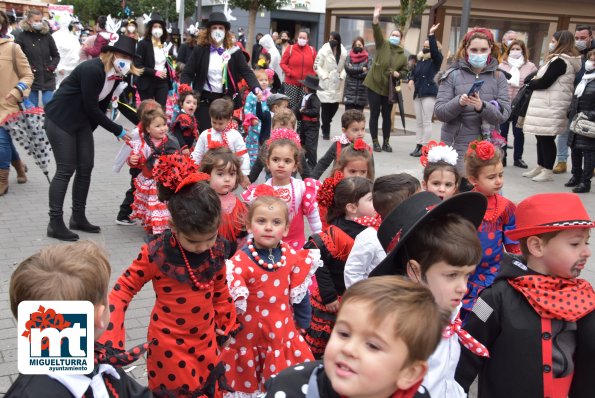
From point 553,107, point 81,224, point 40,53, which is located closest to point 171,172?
point 81,224

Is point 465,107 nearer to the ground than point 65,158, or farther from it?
farther from it

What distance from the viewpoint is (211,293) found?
2.94m

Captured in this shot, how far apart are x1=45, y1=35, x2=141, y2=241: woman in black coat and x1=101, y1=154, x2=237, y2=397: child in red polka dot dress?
2975mm

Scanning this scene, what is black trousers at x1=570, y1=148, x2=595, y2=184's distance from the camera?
8.34m

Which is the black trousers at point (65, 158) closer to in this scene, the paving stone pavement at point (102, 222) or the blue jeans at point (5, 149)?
the paving stone pavement at point (102, 222)

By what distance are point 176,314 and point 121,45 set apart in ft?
11.6

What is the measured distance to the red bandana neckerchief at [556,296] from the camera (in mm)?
2398

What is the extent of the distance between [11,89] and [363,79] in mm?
7028

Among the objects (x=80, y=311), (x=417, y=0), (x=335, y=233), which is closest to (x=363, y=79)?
(x=417, y=0)

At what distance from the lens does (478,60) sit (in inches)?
214

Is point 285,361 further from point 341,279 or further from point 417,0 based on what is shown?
point 417,0

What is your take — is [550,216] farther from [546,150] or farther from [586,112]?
[546,150]

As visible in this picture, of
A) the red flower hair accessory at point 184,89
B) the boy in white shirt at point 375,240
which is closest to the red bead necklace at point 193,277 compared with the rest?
the boy in white shirt at point 375,240

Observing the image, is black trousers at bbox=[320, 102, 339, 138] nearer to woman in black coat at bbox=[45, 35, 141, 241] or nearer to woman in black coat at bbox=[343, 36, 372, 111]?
woman in black coat at bbox=[343, 36, 372, 111]
